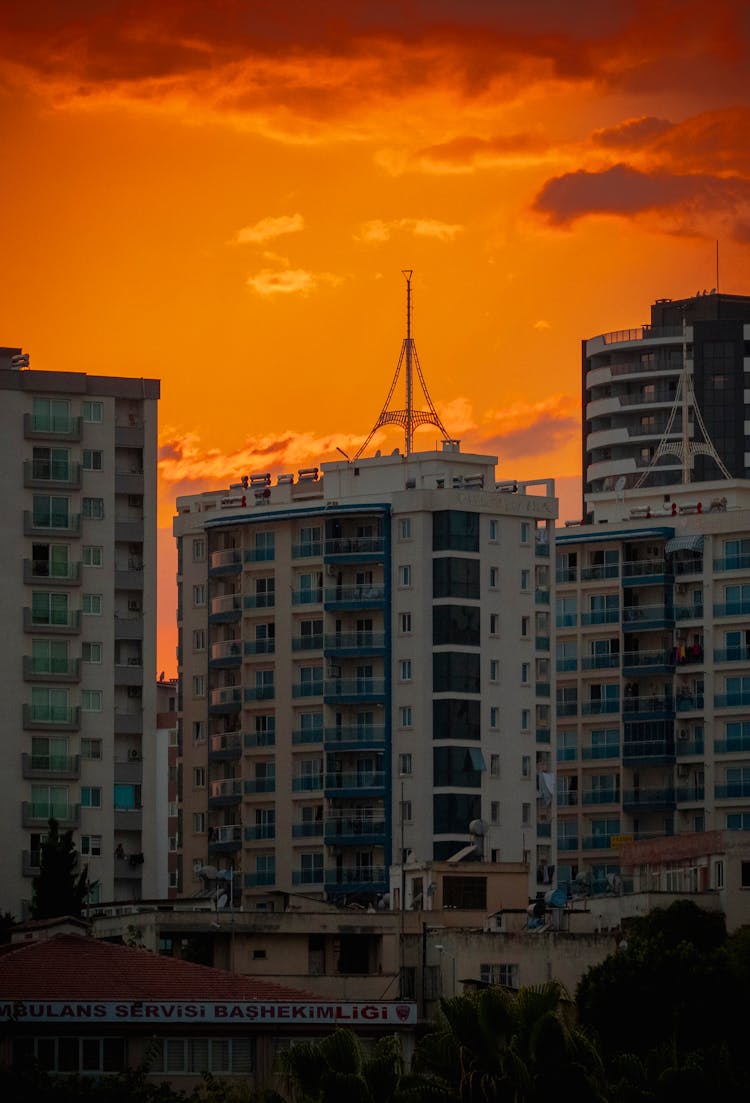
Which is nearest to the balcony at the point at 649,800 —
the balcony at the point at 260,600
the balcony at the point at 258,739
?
the balcony at the point at 258,739

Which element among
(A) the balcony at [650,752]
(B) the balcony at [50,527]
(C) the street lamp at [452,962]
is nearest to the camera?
(C) the street lamp at [452,962]

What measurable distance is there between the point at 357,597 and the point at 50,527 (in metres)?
20.4

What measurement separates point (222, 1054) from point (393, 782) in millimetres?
59657

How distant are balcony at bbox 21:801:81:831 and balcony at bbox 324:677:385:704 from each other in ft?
65.5

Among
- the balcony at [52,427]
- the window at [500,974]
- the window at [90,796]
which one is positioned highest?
the balcony at [52,427]

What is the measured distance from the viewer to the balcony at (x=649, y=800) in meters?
180

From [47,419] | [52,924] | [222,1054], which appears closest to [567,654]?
[47,419]

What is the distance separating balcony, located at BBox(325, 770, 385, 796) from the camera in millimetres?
168250

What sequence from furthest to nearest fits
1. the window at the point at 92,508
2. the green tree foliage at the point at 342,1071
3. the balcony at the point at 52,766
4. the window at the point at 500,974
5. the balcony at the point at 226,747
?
1. the balcony at the point at 226,747
2. the window at the point at 92,508
3. the balcony at the point at 52,766
4. the window at the point at 500,974
5. the green tree foliage at the point at 342,1071

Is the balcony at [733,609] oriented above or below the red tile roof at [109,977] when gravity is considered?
above

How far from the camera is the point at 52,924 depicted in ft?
409

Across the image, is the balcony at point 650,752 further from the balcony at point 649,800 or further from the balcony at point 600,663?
the balcony at point 600,663

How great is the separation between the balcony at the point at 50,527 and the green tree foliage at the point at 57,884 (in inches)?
765

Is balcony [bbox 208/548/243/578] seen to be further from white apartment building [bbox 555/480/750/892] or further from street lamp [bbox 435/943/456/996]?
street lamp [bbox 435/943/456/996]
